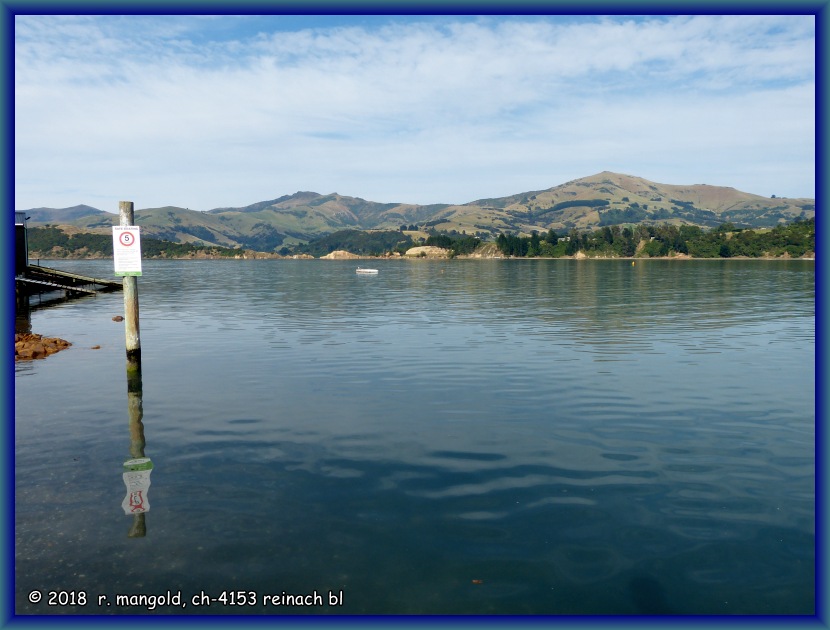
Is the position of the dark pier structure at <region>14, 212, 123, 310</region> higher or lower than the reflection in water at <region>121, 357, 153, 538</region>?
higher

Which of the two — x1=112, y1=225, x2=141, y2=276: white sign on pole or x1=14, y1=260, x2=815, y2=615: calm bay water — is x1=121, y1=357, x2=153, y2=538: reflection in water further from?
x1=112, y1=225, x2=141, y2=276: white sign on pole

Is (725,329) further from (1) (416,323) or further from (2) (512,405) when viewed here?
(2) (512,405)

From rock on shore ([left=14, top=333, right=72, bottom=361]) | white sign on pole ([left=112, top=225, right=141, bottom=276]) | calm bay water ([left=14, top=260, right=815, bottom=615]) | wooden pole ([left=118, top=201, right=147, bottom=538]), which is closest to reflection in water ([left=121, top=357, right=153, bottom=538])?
wooden pole ([left=118, top=201, right=147, bottom=538])

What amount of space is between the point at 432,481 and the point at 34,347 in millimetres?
30586

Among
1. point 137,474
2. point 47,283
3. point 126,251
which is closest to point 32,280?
point 47,283

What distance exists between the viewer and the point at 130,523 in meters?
13.9

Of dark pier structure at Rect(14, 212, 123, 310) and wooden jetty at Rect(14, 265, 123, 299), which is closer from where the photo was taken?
dark pier structure at Rect(14, 212, 123, 310)

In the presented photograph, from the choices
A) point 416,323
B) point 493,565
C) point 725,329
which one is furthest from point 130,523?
point 725,329

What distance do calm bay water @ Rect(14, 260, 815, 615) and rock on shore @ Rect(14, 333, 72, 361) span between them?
10.0 feet

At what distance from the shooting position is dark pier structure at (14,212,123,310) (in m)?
71.8

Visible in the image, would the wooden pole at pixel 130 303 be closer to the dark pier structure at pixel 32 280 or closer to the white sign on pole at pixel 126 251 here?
the white sign on pole at pixel 126 251

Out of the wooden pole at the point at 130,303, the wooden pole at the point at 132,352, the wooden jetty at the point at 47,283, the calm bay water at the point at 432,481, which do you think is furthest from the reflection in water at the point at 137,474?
the wooden jetty at the point at 47,283

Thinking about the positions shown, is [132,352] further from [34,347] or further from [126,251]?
[34,347]

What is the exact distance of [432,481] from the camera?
16375 millimetres
